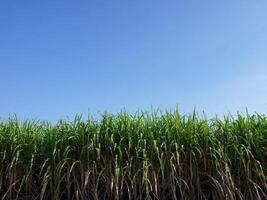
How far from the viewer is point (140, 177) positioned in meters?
3.92

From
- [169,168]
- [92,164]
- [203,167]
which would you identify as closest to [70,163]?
[92,164]

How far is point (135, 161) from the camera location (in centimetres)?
398

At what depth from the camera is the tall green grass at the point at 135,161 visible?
12.8 feet

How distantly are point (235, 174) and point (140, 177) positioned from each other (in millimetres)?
943

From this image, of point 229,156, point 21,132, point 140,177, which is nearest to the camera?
point 140,177

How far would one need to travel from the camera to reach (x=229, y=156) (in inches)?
166

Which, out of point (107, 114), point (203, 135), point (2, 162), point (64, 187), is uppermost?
point (107, 114)

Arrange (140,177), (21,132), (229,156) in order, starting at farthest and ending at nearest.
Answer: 1. (21,132)
2. (229,156)
3. (140,177)

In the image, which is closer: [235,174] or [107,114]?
[235,174]

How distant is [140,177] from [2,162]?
1.35 metres

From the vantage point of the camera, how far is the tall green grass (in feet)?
12.8

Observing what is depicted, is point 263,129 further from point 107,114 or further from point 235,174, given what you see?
point 107,114

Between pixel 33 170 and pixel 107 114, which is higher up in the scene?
pixel 107 114

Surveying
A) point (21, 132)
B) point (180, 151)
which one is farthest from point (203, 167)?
point (21, 132)
